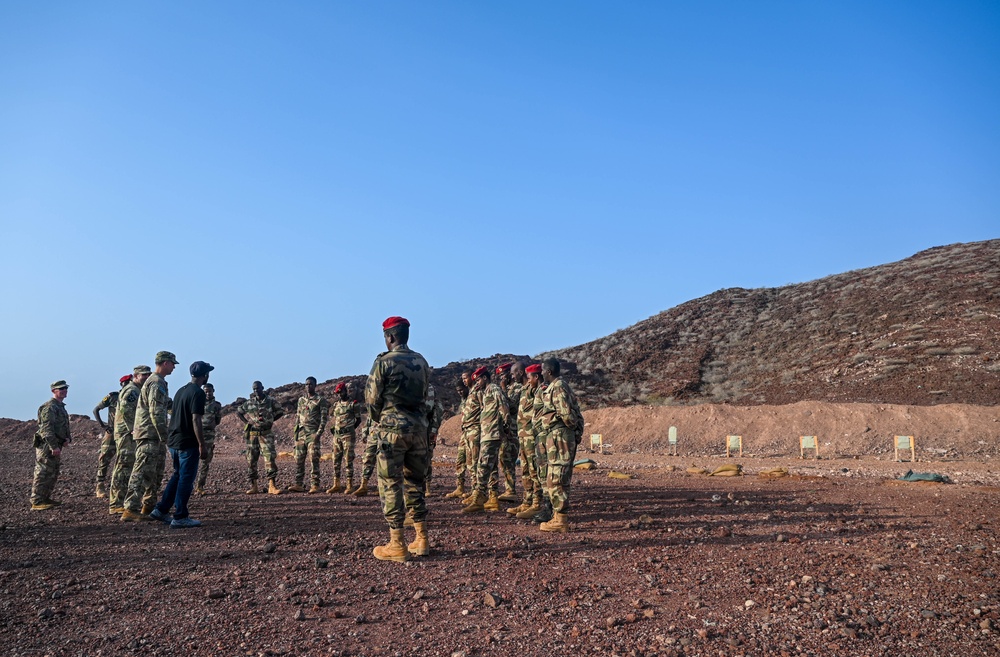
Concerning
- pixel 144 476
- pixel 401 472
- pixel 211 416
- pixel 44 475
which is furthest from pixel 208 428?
pixel 401 472

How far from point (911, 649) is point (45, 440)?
1181 centimetres

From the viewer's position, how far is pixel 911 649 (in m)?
4.04

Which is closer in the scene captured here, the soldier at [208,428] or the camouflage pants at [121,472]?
the camouflage pants at [121,472]

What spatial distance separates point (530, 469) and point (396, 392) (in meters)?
3.93

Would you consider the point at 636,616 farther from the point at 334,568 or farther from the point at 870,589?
the point at 334,568

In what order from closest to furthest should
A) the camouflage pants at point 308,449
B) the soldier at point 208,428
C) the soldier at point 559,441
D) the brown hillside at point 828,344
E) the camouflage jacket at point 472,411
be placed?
1. the soldier at point 559,441
2. the camouflage jacket at point 472,411
3. the soldier at point 208,428
4. the camouflage pants at point 308,449
5. the brown hillside at point 828,344

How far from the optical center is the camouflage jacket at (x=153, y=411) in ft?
29.6

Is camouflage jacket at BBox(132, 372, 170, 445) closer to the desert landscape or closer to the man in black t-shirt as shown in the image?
the man in black t-shirt

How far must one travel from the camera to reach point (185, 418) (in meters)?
8.75

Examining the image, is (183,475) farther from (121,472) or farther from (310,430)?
(310,430)

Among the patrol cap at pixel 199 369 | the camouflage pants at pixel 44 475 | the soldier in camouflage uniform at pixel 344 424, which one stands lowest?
the camouflage pants at pixel 44 475

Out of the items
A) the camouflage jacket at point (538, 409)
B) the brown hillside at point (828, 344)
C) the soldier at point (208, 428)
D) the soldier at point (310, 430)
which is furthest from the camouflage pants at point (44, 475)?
the brown hillside at point (828, 344)

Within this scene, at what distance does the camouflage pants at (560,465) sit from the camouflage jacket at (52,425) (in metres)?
8.05

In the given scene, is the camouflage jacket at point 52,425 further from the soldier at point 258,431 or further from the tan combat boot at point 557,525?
the tan combat boot at point 557,525
